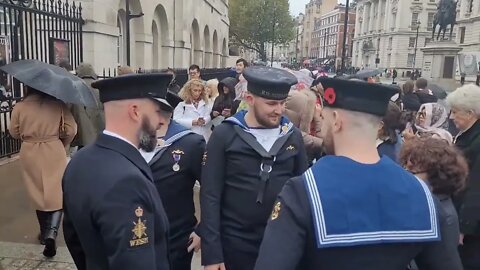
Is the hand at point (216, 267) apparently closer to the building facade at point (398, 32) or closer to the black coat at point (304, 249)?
the black coat at point (304, 249)

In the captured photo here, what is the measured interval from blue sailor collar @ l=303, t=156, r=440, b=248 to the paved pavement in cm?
310

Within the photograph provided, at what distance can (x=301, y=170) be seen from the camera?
322cm

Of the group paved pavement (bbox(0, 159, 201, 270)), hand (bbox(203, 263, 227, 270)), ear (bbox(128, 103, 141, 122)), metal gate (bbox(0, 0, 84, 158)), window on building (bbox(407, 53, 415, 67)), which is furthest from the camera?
window on building (bbox(407, 53, 415, 67))

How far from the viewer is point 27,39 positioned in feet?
28.9

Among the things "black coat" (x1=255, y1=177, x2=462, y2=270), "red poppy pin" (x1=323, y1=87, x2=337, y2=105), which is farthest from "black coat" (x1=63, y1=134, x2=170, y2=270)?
"red poppy pin" (x1=323, y1=87, x2=337, y2=105)

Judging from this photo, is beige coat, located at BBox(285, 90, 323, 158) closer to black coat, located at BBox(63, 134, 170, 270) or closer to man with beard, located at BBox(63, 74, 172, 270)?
man with beard, located at BBox(63, 74, 172, 270)

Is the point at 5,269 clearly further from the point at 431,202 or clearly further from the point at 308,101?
the point at 431,202

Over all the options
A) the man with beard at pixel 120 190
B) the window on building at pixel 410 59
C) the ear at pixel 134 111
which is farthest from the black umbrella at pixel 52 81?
the window on building at pixel 410 59

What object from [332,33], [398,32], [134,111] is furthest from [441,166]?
[332,33]

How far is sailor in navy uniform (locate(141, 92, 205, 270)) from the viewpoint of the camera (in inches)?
120

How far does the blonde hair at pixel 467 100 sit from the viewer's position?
3.95 m

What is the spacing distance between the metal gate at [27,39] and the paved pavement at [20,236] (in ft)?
4.90

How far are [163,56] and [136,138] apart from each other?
67.2 feet

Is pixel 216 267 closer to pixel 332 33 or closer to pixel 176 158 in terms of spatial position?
pixel 176 158
